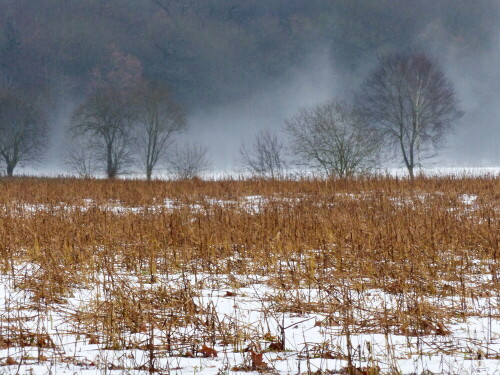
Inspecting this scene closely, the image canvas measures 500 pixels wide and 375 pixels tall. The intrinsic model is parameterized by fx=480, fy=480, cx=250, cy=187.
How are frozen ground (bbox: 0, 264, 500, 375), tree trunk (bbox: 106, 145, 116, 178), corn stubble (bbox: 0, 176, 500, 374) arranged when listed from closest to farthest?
frozen ground (bbox: 0, 264, 500, 375), corn stubble (bbox: 0, 176, 500, 374), tree trunk (bbox: 106, 145, 116, 178)

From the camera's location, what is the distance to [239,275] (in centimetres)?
591

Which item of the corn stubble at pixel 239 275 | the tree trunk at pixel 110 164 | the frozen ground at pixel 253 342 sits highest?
the tree trunk at pixel 110 164

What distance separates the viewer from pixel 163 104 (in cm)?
3994

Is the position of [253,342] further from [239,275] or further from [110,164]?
[110,164]

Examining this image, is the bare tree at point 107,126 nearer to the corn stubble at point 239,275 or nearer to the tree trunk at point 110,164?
the tree trunk at point 110,164

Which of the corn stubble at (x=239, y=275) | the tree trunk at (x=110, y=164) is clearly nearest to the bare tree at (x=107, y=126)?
the tree trunk at (x=110, y=164)

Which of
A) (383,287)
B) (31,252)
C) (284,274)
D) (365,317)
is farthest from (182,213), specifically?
(365,317)

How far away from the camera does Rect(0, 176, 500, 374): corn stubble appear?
3.55 metres

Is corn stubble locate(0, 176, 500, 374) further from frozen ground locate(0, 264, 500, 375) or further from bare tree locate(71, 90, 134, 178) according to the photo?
bare tree locate(71, 90, 134, 178)

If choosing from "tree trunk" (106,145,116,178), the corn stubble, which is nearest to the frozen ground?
the corn stubble

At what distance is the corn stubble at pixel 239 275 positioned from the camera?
3.55 metres

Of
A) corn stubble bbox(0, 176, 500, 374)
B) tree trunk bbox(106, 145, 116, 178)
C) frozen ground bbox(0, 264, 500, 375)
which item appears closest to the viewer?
frozen ground bbox(0, 264, 500, 375)

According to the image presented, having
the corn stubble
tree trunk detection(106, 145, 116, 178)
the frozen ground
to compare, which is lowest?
the frozen ground

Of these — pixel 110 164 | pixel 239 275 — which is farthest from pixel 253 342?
pixel 110 164
